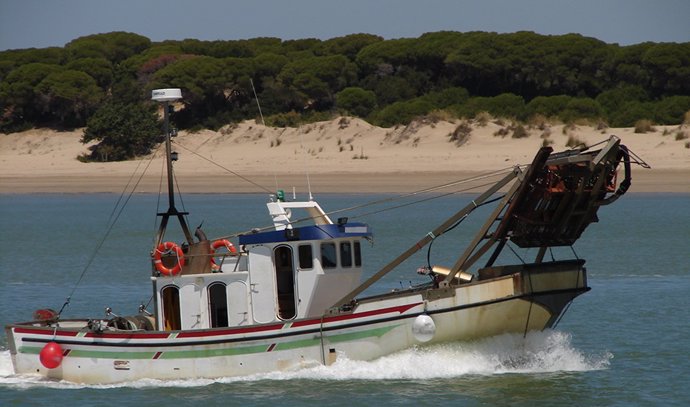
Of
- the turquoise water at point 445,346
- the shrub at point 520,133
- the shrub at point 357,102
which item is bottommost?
the turquoise water at point 445,346

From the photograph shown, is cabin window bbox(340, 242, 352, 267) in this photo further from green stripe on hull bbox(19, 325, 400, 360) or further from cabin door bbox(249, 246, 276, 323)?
green stripe on hull bbox(19, 325, 400, 360)

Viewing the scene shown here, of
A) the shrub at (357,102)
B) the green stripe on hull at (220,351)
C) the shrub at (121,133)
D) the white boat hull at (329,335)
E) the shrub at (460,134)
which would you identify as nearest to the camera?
the white boat hull at (329,335)

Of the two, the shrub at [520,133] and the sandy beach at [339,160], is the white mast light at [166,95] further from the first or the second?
the shrub at [520,133]

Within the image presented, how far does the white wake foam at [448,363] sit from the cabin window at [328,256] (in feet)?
4.64

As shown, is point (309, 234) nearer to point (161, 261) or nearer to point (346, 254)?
point (346, 254)

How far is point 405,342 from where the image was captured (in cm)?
1909

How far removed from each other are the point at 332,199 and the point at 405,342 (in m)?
32.8

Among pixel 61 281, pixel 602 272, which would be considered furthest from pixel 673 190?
pixel 61 281

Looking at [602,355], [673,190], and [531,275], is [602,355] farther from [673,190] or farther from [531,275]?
[673,190]

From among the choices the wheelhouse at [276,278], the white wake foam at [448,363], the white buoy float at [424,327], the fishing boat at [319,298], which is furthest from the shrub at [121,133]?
the white buoy float at [424,327]

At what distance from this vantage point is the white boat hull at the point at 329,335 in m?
18.8

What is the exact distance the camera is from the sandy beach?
51.8 m

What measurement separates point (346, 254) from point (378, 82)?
55.1 m

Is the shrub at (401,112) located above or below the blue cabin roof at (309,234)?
above
